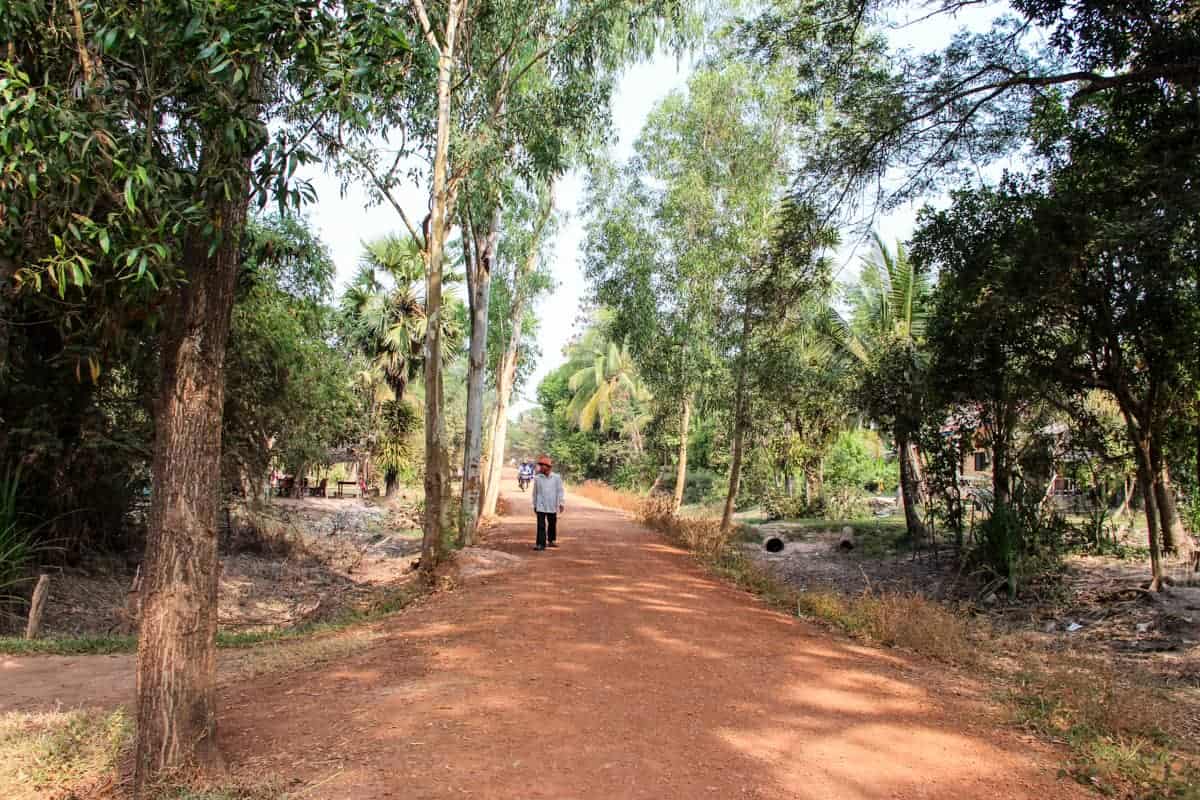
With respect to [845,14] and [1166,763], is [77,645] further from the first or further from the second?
[845,14]

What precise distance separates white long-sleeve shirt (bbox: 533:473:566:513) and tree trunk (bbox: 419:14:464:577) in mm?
2860

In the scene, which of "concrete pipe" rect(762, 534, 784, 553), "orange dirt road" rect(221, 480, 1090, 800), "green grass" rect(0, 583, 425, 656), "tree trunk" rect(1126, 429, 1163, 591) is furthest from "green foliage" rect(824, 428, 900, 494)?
"green grass" rect(0, 583, 425, 656)

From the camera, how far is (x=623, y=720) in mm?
5582

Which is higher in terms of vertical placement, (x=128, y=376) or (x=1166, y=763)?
(x=128, y=376)

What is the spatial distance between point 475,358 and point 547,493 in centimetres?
329

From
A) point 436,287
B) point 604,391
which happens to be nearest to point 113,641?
point 436,287

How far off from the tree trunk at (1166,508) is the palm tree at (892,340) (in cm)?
378

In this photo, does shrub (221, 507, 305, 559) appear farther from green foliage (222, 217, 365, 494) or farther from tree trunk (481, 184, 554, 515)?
tree trunk (481, 184, 554, 515)

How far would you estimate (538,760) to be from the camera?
15.8 feet

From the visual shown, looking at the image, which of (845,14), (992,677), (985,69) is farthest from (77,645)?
(985,69)

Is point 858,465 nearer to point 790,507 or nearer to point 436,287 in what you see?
point 790,507

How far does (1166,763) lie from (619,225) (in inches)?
664

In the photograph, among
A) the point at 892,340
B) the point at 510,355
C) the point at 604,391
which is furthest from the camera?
the point at 604,391

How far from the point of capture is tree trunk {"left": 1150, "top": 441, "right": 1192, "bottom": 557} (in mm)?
11641
